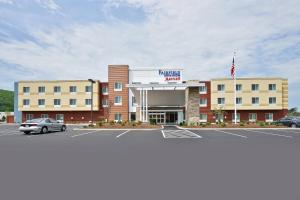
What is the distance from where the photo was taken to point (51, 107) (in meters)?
52.7

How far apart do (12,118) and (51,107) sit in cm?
1301

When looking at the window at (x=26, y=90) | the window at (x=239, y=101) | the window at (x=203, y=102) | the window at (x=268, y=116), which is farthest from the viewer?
the window at (x=26, y=90)

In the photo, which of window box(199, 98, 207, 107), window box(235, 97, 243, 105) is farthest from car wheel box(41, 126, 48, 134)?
window box(235, 97, 243, 105)

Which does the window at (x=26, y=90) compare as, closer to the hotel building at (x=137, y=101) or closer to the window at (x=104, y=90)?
the hotel building at (x=137, y=101)

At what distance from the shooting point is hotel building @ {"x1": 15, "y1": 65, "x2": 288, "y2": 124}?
1746 inches

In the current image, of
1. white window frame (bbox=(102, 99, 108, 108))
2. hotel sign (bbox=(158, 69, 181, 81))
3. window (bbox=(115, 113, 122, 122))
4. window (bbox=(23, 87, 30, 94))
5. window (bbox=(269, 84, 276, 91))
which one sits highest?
hotel sign (bbox=(158, 69, 181, 81))

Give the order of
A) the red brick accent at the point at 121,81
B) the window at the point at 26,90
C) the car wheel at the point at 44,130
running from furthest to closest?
the window at the point at 26,90
the red brick accent at the point at 121,81
the car wheel at the point at 44,130

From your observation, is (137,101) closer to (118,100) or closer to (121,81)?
(118,100)

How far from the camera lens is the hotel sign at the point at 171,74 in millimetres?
44053

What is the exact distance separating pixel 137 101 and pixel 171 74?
8.60 m

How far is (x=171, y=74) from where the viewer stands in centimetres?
4450

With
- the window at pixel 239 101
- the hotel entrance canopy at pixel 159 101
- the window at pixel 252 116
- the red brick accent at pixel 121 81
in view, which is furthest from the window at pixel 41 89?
the window at pixel 252 116

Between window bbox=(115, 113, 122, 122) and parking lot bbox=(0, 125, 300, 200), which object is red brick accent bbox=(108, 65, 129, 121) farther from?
parking lot bbox=(0, 125, 300, 200)

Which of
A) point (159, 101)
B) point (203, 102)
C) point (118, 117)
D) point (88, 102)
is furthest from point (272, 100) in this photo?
A: point (88, 102)
